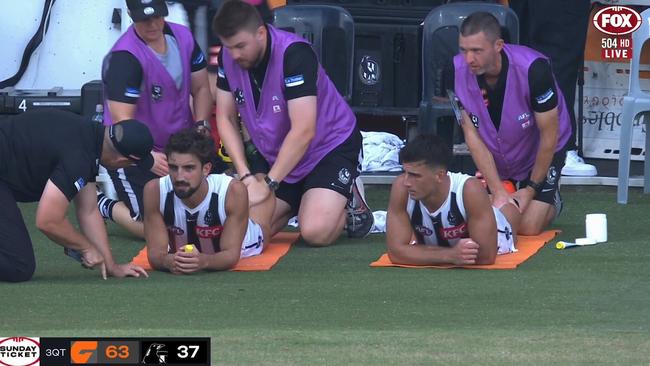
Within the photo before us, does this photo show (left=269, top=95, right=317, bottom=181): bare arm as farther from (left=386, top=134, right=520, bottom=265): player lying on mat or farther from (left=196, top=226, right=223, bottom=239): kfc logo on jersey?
(left=386, top=134, right=520, bottom=265): player lying on mat

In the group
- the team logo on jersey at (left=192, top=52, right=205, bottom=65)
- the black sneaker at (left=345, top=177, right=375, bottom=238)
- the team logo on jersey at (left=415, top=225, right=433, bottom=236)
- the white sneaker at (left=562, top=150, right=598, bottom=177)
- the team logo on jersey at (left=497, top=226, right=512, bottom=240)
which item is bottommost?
the white sneaker at (left=562, top=150, right=598, bottom=177)

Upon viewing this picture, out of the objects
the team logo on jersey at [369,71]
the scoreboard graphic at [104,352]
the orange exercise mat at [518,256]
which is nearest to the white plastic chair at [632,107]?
the orange exercise mat at [518,256]

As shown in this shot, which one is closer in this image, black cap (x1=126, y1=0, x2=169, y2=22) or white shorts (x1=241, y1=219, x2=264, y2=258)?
white shorts (x1=241, y1=219, x2=264, y2=258)

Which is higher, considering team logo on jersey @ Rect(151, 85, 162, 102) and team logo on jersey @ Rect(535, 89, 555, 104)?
team logo on jersey @ Rect(151, 85, 162, 102)

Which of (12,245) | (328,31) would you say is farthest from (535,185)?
(12,245)

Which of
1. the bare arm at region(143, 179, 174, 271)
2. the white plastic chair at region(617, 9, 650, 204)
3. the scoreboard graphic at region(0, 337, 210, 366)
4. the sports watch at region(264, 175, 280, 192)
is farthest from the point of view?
the white plastic chair at region(617, 9, 650, 204)

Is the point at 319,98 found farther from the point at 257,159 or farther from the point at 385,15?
the point at 385,15

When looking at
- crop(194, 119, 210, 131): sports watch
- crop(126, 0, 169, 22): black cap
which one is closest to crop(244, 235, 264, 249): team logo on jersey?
crop(194, 119, 210, 131): sports watch

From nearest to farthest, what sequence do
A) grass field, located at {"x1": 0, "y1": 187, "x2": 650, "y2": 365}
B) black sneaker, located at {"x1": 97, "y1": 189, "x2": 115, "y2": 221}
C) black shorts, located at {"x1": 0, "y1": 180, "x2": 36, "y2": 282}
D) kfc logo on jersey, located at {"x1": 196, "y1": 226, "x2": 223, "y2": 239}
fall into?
1. grass field, located at {"x1": 0, "y1": 187, "x2": 650, "y2": 365}
2. black shorts, located at {"x1": 0, "y1": 180, "x2": 36, "y2": 282}
3. kfc logo on jersey, located at {"x1": 196, "y1": 226, "x2": 223, "y2": 239}
4. black sneaker, located at {"x1": 97, "y1": 189, "x2": 115, "y2": 221}

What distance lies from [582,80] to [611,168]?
665 mm

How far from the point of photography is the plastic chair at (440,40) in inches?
392

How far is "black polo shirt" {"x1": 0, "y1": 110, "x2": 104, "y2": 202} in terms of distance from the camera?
6.95m

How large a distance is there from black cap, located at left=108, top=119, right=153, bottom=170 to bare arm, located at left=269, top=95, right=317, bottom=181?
1395mm

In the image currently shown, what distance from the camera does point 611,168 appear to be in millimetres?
10797
